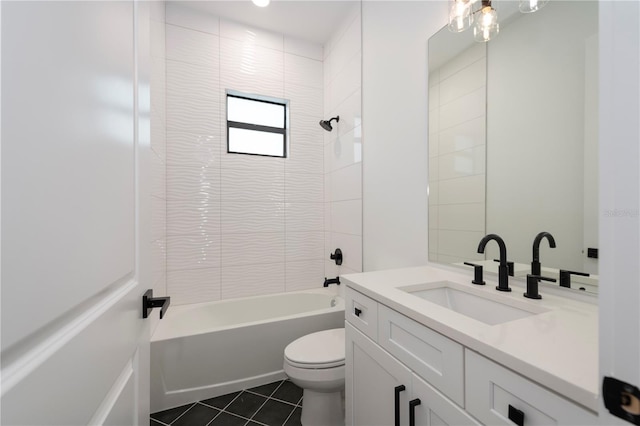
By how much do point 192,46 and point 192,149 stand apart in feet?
3.03

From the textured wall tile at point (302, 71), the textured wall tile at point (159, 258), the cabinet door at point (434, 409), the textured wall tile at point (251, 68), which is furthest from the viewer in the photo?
the textured wall tile at point (302, 71)

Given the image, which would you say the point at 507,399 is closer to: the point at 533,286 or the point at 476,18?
the point at 533,286

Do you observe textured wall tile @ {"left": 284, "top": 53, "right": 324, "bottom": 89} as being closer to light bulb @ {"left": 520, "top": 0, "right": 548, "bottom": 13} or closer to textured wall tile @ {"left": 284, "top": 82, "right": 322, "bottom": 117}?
textured wall tile @ {"left": 284, "top": 82, "right": 322, "bottom": 117}

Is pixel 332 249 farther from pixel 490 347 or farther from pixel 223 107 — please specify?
pixel 490 347

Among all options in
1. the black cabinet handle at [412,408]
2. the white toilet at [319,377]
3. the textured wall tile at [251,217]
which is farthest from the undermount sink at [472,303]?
the textured wall tile at [251,217]

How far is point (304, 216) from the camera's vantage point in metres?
2.75

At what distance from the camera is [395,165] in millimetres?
1749

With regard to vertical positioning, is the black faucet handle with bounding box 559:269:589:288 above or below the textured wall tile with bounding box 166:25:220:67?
below

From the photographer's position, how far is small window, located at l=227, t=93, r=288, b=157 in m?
2.56

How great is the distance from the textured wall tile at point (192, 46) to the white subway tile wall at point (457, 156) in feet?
6.53

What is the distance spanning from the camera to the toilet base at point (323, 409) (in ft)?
4.70

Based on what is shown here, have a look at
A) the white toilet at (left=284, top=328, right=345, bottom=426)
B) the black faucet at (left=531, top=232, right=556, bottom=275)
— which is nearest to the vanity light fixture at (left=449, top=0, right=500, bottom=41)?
the black faucet at (left=531, top=232, right=556, bottom=275)

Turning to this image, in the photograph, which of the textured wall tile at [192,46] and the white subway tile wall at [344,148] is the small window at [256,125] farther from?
the white subway tile wall at [344,148]

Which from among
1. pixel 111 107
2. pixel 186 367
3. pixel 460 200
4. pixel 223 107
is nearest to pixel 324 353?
pixel 186 367
